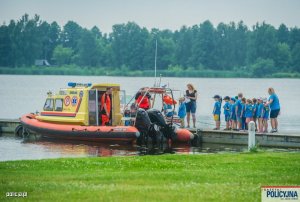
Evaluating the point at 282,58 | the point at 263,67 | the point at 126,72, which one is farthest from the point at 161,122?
the point at 282,58

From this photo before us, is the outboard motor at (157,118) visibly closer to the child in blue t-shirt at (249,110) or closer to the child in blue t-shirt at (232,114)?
the child in blue t-shirt at (232,114)

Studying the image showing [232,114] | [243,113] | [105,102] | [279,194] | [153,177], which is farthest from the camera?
[105,102]

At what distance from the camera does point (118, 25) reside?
174 m

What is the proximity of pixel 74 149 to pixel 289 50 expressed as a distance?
132899 millimetres

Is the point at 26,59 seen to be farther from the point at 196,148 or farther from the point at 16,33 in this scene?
the point at 196,148

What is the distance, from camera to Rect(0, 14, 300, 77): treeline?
151500mm

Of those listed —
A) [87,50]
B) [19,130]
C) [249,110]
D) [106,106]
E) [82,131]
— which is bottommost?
[19,130]

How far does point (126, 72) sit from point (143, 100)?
385 feet

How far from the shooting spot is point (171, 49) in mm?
160125

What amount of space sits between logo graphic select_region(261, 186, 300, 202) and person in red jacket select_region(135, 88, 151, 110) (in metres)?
17.8

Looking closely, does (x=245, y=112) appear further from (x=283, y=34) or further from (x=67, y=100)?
(x=283, y=34)

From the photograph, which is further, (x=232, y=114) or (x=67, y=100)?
(x=67, y=100)

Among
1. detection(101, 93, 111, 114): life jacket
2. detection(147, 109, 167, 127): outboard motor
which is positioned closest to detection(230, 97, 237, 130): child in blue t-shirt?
detection(147, 109, 167, 127): outboard motor

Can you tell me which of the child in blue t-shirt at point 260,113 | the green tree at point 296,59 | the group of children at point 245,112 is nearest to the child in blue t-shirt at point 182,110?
the group of children at point 245,112
